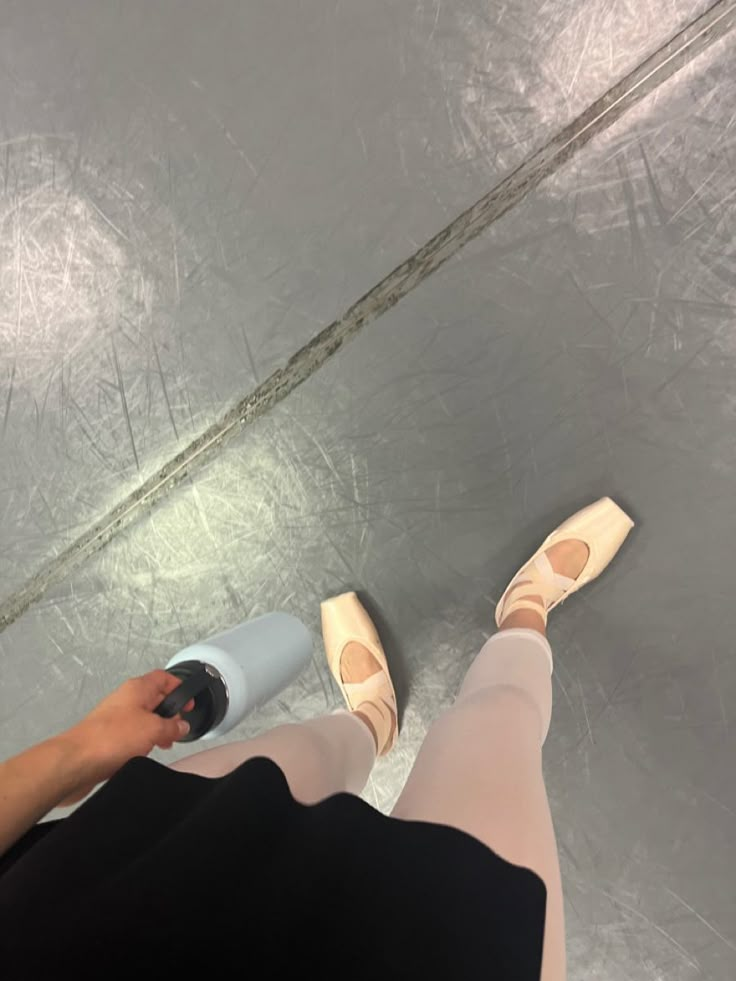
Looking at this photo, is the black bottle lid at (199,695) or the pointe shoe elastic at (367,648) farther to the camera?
the pointe shoe elastic at (367,648)

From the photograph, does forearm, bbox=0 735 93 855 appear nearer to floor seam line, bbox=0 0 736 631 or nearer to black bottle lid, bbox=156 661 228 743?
black bottle lid, bbox=156 661 228 743

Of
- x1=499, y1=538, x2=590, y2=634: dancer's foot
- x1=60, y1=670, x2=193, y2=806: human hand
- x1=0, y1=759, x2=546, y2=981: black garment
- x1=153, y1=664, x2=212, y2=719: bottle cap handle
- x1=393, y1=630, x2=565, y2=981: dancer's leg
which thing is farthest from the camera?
x1=499, y1=538, x2=590, y2=634: dancer's foot

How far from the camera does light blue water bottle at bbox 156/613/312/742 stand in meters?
0.87

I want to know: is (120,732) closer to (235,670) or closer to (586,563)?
(235,670)

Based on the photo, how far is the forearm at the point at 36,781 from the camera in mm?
603

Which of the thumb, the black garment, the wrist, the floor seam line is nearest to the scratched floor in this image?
the floor seam line

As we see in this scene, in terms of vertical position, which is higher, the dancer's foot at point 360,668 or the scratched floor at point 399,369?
the scratched floor at point 399,369

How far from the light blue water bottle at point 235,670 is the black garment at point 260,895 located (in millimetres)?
270

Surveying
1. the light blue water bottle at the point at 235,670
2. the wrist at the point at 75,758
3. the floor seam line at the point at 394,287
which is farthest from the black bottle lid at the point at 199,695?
the floor seam line at the point at 394,287

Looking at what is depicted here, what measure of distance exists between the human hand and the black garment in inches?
4.5

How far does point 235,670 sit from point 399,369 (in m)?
0.56

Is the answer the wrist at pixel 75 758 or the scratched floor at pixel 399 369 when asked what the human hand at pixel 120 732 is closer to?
the wrist at pixel 75 758

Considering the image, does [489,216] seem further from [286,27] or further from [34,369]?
[34,369]

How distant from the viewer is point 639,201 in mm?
1030
